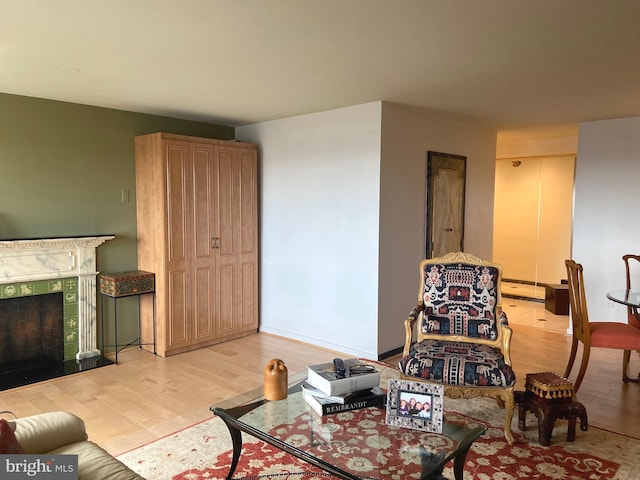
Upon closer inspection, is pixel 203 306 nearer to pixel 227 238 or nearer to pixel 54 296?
pixel 227 238

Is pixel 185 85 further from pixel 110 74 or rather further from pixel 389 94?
pixel 389 94

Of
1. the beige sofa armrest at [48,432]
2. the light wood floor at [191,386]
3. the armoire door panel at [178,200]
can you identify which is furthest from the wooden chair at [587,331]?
the armoire door panel at [178,200]

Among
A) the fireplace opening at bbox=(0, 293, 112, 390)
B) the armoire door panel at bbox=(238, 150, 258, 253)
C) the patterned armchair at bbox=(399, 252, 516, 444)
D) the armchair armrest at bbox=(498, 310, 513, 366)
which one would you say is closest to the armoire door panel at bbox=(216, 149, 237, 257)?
the armoire door panel at bbox=(238, 150, 258, 253)

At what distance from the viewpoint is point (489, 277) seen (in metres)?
3.48

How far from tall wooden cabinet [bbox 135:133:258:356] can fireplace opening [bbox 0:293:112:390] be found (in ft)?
2.62

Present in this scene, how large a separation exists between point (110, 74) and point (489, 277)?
313 cm

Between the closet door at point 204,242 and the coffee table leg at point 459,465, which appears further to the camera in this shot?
the closet door at point 204,242

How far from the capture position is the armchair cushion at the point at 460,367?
2861 mm

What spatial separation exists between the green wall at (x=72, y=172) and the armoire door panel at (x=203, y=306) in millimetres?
685

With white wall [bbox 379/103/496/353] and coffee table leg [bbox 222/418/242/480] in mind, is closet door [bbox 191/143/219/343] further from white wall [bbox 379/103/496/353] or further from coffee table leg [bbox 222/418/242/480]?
coffee table leg [bbox 222/418/242/480]

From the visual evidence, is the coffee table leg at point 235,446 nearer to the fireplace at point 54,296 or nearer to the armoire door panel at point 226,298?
the fireplace at point 54,296

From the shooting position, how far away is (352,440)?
208 centimetres

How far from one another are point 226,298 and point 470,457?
3.20 meters

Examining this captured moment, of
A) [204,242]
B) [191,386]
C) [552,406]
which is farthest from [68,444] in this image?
[204,242]
